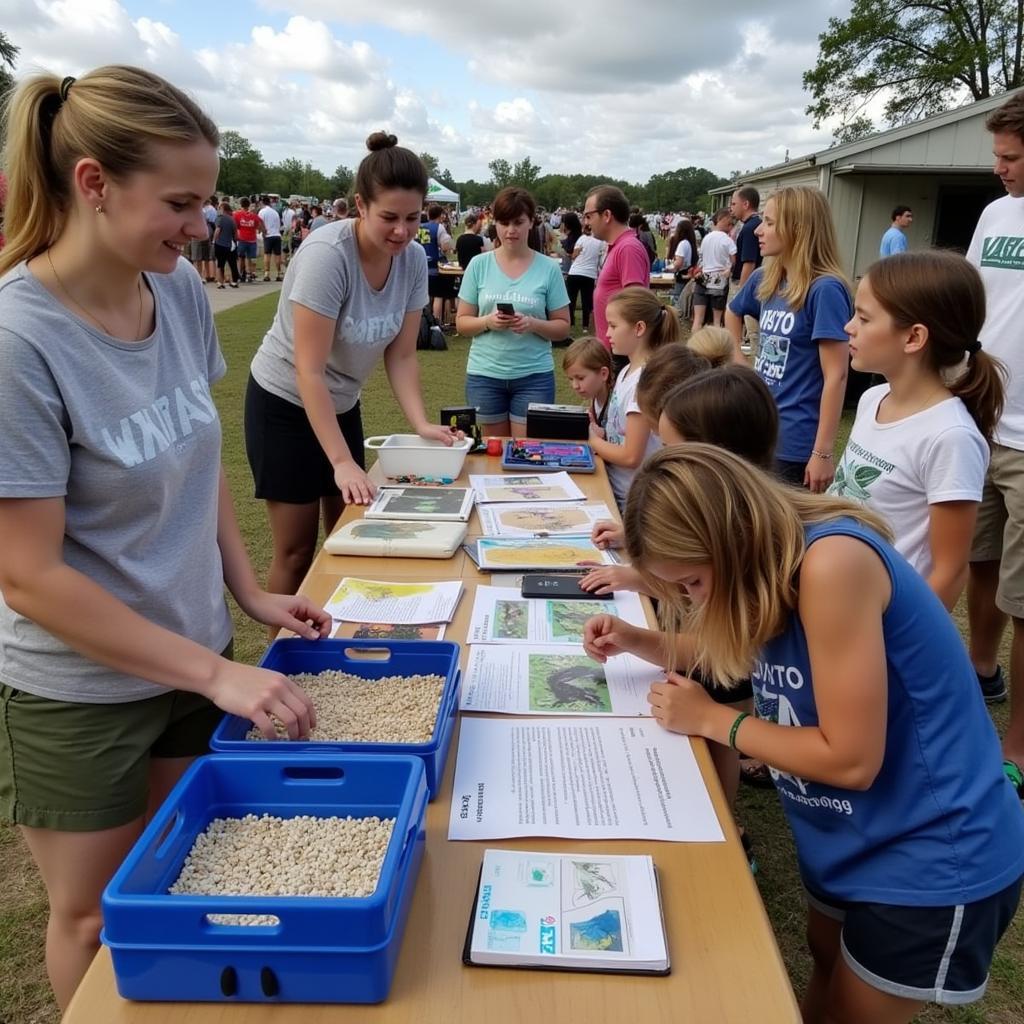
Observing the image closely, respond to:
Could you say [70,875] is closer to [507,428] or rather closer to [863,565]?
[863,565]

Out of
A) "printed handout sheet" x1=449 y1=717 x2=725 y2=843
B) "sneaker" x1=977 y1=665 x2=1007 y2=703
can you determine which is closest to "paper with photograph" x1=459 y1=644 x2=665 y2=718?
"printed handout sheet" x1=449 y1=717 x2=725 y2=843

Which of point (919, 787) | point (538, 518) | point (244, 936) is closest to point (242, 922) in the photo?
point (244, 936)

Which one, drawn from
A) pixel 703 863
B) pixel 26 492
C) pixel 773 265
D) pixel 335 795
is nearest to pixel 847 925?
pixel 703 863

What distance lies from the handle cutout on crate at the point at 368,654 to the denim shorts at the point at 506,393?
85.1 inches

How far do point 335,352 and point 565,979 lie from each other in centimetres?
177

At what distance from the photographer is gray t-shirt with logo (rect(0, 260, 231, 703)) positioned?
0.93 metres

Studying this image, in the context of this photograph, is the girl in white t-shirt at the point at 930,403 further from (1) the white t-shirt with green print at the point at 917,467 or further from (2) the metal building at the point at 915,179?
(2) the metal building at the point at 915,179

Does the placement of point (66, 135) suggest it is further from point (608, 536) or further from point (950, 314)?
point (950, 314)

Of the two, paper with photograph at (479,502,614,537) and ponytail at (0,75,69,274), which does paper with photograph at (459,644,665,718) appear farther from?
ponytail at (0,75,69,274)

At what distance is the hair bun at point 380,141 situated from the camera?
232cm

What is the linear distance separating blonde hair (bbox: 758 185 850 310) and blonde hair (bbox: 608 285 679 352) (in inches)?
15.6

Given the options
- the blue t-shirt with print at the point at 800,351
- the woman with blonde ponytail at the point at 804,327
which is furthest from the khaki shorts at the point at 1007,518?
the blue t-shirt with print at the point at 800,351

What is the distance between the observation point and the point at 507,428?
3551 mm

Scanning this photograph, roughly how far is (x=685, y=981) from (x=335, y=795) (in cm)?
42
